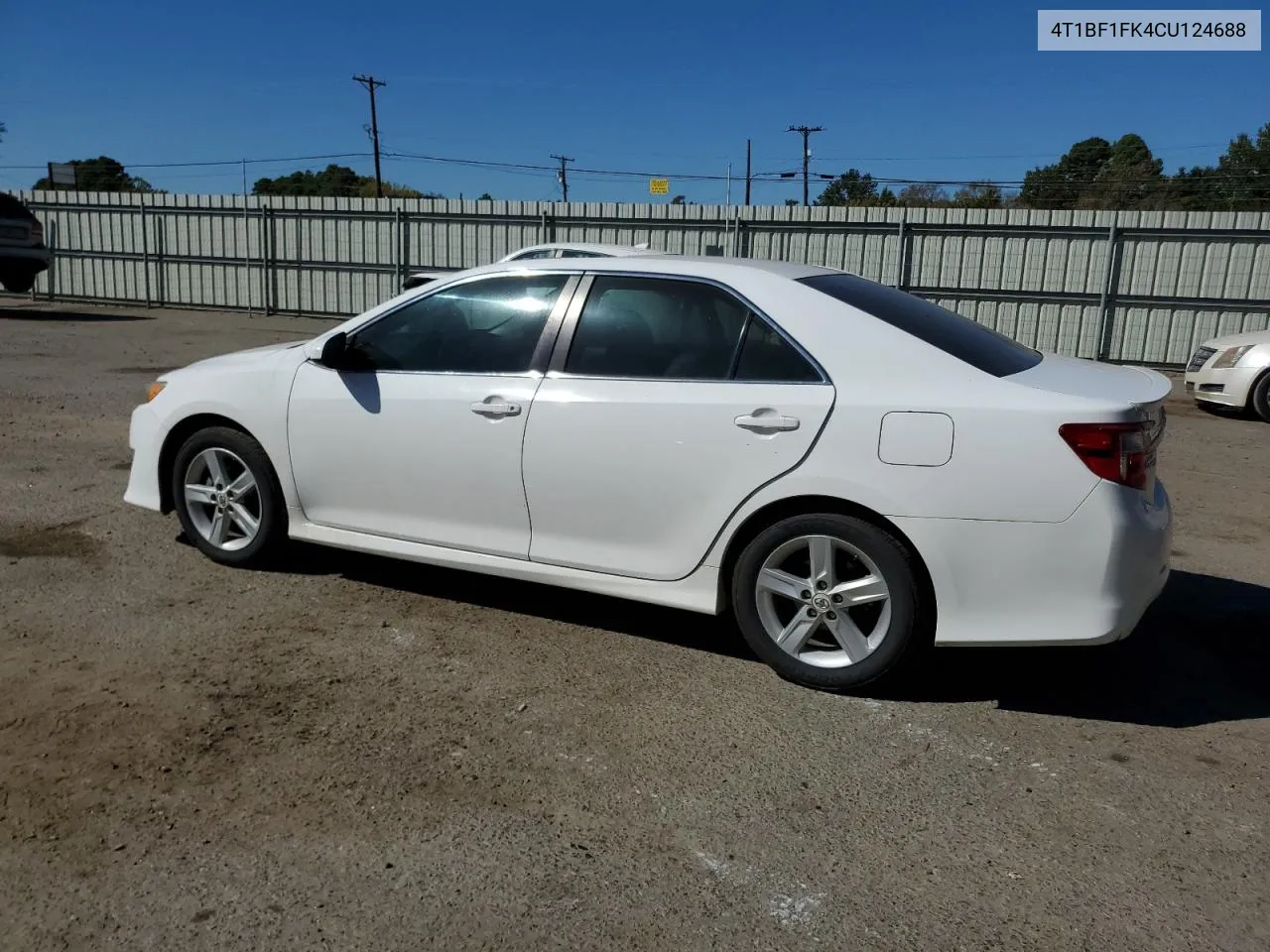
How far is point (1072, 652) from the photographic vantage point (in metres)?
4.64

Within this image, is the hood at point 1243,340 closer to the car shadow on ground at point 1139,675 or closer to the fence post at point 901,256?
the fence post at point 901,256

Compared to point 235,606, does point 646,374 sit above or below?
above

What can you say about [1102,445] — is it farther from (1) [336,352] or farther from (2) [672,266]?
(1) [336,352]

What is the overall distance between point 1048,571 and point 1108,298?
49.1 feet

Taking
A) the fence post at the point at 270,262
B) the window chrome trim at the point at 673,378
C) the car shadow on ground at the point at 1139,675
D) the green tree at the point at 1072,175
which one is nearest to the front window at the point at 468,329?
the window chrome trim at the point at 673,378

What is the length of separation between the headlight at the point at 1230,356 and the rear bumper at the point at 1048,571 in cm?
951

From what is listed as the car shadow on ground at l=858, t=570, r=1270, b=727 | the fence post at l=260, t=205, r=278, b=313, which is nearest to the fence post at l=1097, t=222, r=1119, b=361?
the car shadow on ground at l=858, t=570, r=1270, b=727

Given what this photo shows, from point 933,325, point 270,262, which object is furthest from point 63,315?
point 933,325

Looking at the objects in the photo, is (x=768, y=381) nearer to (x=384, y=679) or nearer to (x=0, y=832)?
(x=384, y=679)

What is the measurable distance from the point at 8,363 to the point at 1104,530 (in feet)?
43.7

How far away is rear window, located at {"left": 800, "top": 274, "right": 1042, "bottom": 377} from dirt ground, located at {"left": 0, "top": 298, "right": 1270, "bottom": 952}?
1.25 m

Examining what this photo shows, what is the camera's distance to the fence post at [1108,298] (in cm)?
1683

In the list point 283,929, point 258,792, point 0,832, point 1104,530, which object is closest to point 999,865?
point 1104,530

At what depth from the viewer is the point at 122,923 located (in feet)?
8.52
